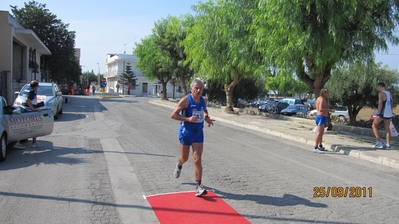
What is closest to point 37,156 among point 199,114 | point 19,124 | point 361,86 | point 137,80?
point 19,124

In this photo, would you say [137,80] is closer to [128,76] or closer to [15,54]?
[128,76]

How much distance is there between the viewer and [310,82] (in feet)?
47.0

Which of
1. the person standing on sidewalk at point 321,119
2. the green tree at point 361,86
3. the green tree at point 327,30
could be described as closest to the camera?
the person standing on sidewalk at point 321,119

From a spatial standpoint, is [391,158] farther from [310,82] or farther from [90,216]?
[90,216]

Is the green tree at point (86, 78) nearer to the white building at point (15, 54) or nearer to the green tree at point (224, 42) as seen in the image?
the white building at point (15, 54)

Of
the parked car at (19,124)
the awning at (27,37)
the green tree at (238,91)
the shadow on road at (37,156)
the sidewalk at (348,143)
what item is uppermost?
the awning at (27,37)

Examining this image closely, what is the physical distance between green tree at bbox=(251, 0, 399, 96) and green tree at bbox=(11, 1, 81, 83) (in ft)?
117

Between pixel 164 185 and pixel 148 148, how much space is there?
3.52 metres

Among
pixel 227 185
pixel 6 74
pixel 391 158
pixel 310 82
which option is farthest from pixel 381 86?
pixel 6 74

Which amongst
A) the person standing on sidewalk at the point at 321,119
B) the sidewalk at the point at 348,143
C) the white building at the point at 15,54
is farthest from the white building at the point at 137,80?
the person standing on sidewalk at the point at 321,119

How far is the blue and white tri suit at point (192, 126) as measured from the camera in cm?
549

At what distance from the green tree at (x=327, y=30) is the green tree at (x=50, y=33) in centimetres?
3581

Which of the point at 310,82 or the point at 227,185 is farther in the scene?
the point at 310,82

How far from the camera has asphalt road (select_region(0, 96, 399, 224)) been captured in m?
4.80
